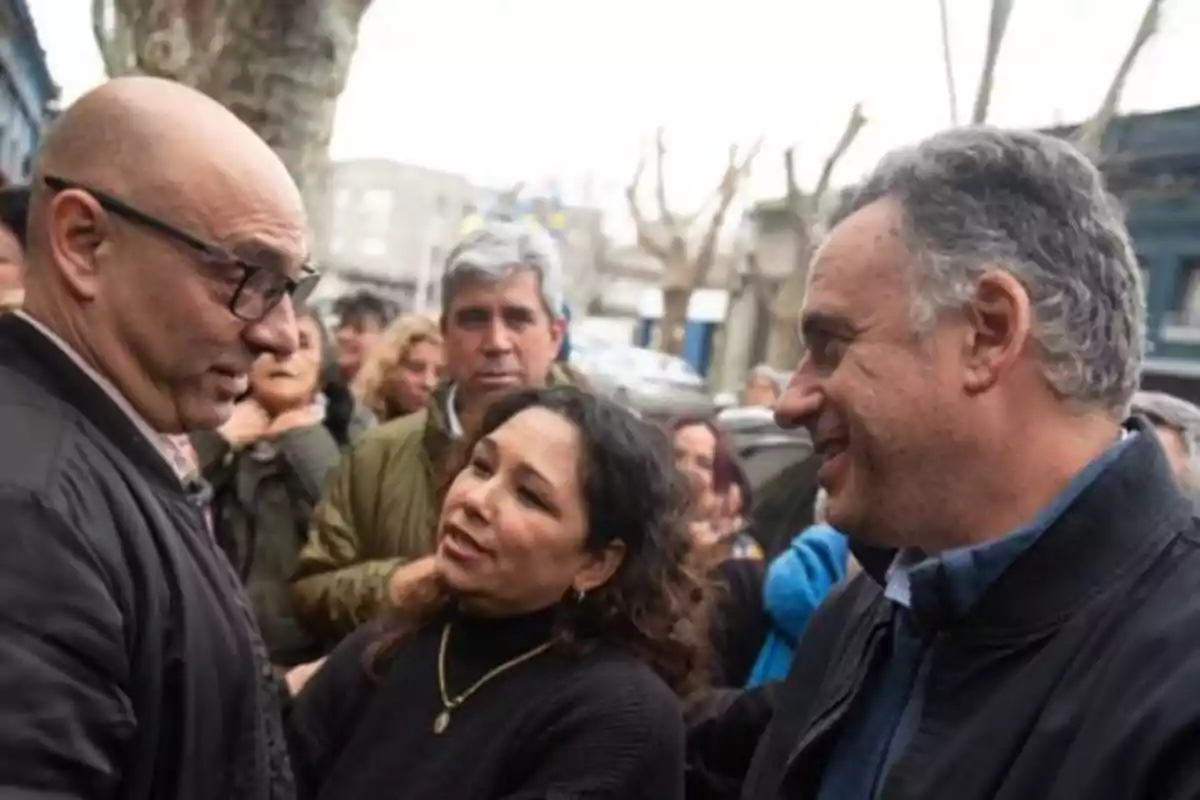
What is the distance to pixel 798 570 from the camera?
2.97 meters

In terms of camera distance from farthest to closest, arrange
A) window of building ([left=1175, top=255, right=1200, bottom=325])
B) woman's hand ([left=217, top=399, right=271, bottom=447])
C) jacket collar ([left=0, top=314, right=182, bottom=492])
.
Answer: window of building ([left=1175, top=255, right=1200, bottom=325]) < woman's hand ([left=217, top=399, right=271, bottom=447]) < jacket collar ([left=0, top=314, right=182, bottom=492])

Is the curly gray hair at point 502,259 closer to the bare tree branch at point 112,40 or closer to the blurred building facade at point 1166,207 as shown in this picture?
the bare tree branch at point 112,40

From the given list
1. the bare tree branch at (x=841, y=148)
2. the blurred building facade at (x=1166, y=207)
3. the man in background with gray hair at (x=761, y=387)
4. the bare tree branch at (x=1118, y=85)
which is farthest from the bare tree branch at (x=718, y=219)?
the man in background with gray hair at (x=761, y=387)

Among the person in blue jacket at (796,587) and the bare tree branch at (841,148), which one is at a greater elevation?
the bare tree branch at (841,148)

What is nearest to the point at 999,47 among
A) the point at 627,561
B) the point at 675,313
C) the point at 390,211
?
the point at 627,561

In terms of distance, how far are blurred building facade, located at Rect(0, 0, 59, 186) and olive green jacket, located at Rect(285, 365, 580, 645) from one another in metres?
10.9

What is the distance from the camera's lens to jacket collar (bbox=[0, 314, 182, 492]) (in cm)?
140

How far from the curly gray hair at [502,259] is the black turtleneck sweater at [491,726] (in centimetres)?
101

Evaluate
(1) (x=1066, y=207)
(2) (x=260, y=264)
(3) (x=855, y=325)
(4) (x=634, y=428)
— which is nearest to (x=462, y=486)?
(4) (x=634, y=428)

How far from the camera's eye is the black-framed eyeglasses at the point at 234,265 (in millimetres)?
1425

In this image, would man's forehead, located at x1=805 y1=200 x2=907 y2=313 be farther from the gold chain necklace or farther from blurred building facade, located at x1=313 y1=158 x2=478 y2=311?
blurred building facade, located at x1=313 y1=158 x2=478 y2=311

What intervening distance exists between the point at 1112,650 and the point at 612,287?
39565 millimetres

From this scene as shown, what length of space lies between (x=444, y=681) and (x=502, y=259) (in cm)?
116

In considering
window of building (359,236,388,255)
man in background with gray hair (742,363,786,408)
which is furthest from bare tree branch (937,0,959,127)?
window of building (359,236,388,255)
